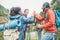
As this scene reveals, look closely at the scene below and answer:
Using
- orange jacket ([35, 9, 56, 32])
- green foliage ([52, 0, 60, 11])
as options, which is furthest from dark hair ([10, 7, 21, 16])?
orange jacket ([35, 9, 56, 32])

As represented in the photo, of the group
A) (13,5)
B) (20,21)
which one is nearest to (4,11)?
(13,5)

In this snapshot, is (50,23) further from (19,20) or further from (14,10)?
(14,10)

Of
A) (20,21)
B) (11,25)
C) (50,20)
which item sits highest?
(50,20)

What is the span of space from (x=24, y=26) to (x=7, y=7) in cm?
63

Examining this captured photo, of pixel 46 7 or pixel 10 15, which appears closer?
pixel 46 7

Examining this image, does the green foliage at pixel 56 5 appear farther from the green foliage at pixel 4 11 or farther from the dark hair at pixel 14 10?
the green foliage at pixel 4 11

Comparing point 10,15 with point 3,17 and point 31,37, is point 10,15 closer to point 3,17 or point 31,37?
point 3,17

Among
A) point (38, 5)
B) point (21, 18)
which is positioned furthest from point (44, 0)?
point (21, 18)

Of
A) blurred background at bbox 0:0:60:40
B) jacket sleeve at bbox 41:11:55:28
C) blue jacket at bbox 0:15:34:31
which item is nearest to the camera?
jacket sleeve at bbox 41:11:55:28

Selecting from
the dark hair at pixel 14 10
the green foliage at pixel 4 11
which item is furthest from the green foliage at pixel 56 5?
the green foliage at pixel 4 11

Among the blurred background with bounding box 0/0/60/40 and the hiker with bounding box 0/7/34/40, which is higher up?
the blurred background with bounding box 0/0/60/40

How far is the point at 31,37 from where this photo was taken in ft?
23.4

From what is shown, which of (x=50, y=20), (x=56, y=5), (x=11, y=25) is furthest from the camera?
(x=11, y=25)

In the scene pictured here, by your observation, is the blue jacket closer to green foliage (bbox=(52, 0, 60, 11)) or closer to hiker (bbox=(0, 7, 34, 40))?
hiker (bbox=(0, 7, 34, 40))
